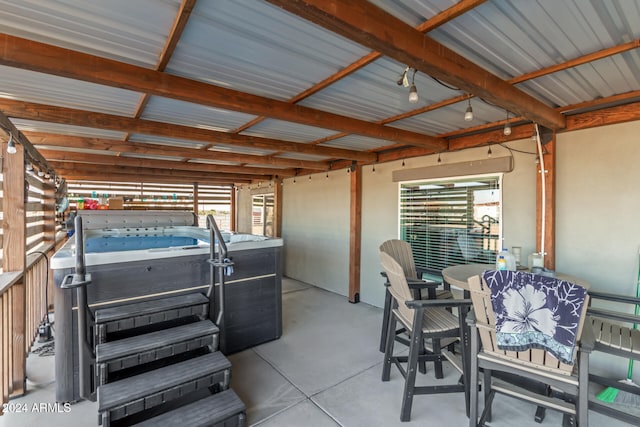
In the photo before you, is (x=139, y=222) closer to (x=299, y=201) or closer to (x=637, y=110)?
(x=299, y=201)

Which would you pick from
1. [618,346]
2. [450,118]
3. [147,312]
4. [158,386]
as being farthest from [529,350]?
Answer: [147,312]

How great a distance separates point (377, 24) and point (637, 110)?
108 inches

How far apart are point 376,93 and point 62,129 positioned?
11.9ft

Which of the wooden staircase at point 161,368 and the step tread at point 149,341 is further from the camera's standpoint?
the step tread at point 149,341

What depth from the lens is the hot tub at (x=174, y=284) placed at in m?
2.38

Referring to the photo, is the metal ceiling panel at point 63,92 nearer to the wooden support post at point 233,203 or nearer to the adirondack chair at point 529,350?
Answer: the adirondack chair at point 529,350

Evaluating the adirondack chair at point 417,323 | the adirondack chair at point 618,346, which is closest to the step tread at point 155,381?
the adirondack chair at point 417,323

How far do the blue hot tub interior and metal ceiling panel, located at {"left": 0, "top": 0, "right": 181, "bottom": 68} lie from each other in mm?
3939

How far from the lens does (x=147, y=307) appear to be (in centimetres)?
252

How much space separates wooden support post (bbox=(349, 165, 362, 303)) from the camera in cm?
523

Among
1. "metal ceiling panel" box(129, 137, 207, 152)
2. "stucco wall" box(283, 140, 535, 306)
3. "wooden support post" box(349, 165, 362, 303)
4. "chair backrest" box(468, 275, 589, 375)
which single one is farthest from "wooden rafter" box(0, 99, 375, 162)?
"chair backrest" box(468, 275, 589, 375)

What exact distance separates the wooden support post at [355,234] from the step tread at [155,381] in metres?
3.17

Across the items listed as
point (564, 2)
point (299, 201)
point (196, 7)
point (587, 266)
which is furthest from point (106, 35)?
point (299, 201)

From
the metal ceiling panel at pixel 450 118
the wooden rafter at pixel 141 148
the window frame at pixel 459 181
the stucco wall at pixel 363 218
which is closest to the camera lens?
the metal ceiling panel at pixel 450 118
